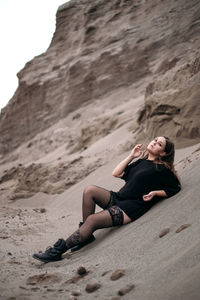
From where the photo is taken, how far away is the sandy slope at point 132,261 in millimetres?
1897

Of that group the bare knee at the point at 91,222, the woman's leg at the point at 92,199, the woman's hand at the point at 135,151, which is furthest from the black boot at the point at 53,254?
the woman's hand at the point at 135,151

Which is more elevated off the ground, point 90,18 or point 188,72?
point 90,18

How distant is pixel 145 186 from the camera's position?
3406mm

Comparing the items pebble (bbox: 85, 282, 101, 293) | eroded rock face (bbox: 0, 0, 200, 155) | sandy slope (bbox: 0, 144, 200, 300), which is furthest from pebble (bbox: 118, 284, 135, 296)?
eroded rock face (bbox: 0, 0, 200, 155)

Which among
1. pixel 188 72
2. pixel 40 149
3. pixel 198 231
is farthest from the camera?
pixel 40 149

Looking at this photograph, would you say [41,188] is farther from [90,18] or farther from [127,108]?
[90,18]

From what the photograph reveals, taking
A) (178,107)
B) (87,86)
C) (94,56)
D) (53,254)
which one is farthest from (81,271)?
(94,56)

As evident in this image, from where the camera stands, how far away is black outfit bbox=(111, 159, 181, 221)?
3.37m

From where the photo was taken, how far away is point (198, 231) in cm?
229

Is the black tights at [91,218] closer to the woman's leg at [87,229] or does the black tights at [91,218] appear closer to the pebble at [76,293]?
the woman's leg at [87,229]

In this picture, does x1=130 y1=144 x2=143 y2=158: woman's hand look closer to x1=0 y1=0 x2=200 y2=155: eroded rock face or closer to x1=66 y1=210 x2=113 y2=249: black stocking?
x1=66 y1=210 x2=113 y2=249: black stocking

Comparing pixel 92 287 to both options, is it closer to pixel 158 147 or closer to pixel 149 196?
pixel 149 196

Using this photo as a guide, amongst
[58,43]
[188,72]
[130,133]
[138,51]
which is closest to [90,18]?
[58,43]

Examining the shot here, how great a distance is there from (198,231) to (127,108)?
1321 centimetres
